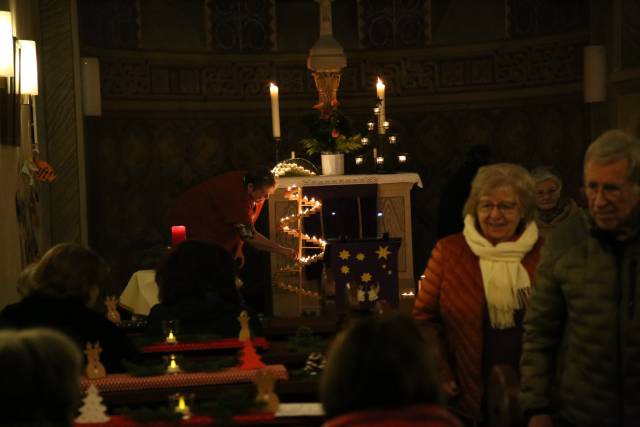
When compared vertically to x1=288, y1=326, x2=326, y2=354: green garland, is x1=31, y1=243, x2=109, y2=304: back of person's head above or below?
above

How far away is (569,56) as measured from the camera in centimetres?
945

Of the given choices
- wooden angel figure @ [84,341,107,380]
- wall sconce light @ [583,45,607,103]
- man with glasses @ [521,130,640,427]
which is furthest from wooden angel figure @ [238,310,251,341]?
wall sconce light @ [583,45,607,103]

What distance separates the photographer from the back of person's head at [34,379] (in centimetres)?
196

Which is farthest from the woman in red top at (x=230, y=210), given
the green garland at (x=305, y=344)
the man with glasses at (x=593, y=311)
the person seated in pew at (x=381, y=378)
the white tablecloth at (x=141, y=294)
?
the person seated in pew at (x=381, y=378)

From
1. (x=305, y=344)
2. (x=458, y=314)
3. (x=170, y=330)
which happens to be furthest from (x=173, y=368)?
(x=458, y=314)

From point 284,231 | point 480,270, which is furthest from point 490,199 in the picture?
point 284,231

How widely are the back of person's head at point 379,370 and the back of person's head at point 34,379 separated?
491 mm

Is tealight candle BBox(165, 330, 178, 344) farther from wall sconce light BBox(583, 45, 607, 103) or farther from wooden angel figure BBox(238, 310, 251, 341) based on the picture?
wall sconce light BBox(583, 45, 607, 103)

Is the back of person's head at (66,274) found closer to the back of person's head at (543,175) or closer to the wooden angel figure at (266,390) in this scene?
the wooden angel figure at (266,390)

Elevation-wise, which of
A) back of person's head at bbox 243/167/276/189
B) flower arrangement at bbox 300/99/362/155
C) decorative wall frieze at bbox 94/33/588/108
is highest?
decorative wall frieze at bbox 94/33/588/108

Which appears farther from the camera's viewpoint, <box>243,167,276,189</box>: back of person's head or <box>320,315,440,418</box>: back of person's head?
<box>243,167,276,189</box>: back of person's head

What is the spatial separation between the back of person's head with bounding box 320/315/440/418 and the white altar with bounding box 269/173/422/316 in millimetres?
5730

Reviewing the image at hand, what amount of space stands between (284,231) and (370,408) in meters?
5.67

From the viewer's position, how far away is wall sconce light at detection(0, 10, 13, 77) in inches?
234
